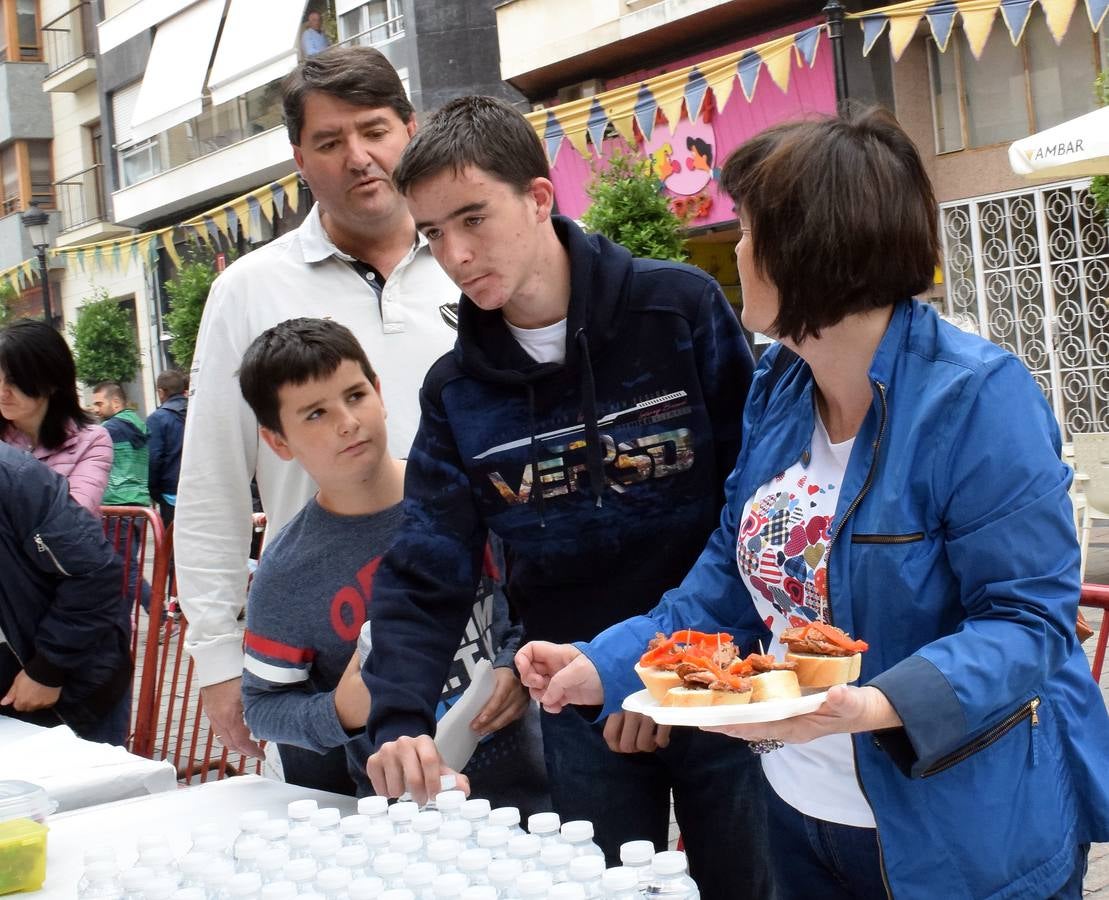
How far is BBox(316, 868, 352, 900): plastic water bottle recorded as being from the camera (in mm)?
1774

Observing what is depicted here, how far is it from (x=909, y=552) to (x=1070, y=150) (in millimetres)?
8244

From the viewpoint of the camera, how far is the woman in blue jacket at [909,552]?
1.81 m

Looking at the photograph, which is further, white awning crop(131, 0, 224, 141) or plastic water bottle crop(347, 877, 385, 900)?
white awning crop(131, 0, 224, 141)

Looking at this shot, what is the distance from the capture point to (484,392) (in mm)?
2660

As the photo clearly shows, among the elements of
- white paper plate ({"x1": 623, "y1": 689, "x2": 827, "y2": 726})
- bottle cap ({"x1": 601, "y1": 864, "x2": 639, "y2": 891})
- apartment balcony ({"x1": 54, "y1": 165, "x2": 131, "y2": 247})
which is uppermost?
apartment balcony ({"x1": 54, "y1": 165, "x2": 131, "y2": 247})

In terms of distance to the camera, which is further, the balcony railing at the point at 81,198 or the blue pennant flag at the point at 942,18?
the balcony railing at the point at 81,198

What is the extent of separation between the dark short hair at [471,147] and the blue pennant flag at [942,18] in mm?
8955

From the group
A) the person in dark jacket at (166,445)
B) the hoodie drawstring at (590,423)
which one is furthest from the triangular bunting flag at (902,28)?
the hoodie drawstring at (590,423)

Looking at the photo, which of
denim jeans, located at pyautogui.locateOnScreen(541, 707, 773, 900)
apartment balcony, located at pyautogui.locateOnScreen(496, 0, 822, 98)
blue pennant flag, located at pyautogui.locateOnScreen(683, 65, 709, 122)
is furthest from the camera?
apartment balcony, located at pyautogui.locateOnScreen(496, 0, 822, 98)

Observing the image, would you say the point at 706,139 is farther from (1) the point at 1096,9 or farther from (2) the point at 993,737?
(2) the point at 993,737

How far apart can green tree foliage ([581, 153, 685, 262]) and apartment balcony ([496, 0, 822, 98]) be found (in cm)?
249

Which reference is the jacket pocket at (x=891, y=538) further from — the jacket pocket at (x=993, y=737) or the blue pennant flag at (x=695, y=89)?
the blue pennant flag at (x=695, y=89)

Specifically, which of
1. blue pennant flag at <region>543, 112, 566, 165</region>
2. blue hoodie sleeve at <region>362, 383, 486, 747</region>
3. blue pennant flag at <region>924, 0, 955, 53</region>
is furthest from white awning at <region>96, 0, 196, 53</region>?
blue hoodie sleeve at <region>362, 383, 486, 747</region>

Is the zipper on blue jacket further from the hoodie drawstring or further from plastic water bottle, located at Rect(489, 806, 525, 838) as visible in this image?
plastic water bottle, located at Rect(489, 806, 525, 838)
